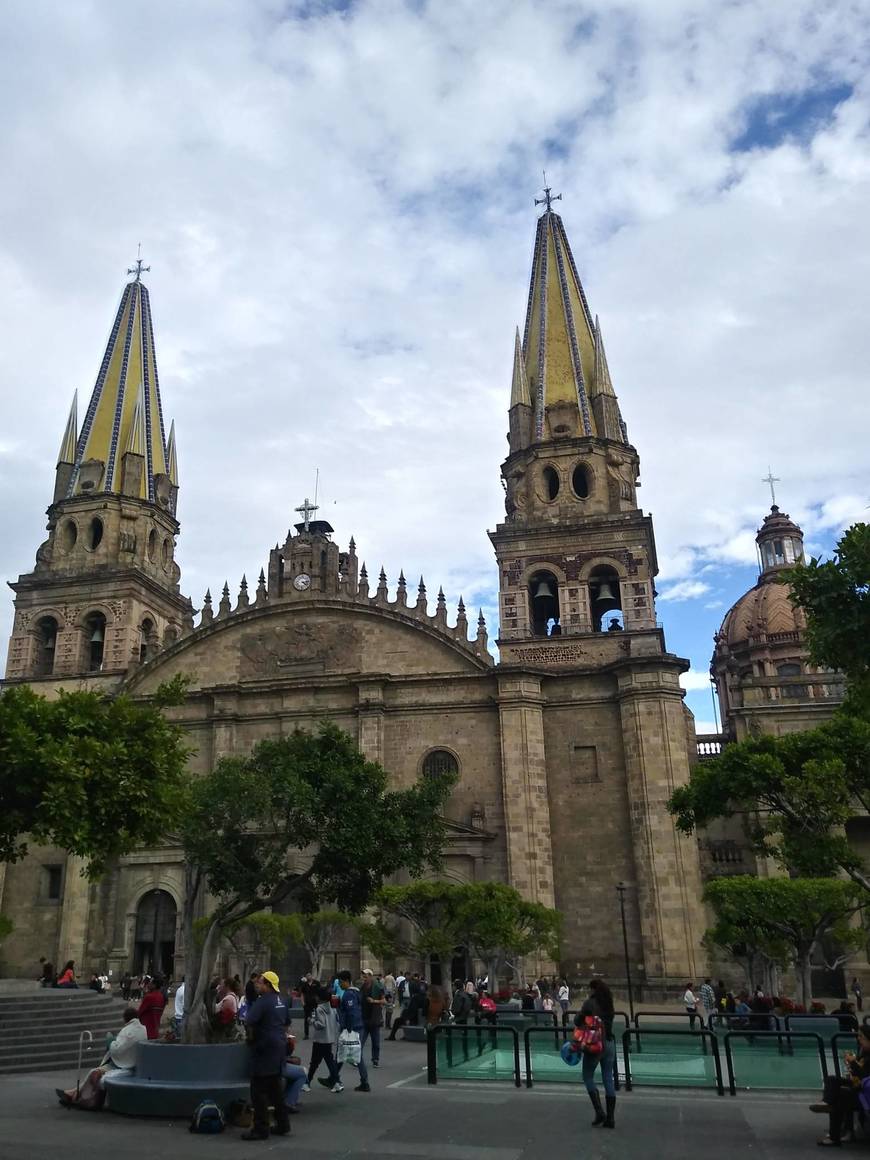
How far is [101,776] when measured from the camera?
48.0 feet

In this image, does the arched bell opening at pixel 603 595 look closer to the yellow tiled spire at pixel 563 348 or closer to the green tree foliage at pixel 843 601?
the yellow tiled spire at pixel 563 348

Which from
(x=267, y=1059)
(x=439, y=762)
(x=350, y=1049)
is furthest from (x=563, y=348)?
(x=267, y=1059)

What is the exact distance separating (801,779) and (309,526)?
79.1 ft

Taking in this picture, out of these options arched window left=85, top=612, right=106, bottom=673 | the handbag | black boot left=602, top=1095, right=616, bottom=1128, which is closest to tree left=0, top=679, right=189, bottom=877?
the handbag

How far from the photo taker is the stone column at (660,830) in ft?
95.5

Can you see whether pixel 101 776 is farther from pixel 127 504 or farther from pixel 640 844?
pixel 127 504

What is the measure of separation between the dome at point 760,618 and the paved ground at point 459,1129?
145ft

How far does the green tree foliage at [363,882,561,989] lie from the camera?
24.8 m

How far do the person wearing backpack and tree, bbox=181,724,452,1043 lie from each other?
5419mm

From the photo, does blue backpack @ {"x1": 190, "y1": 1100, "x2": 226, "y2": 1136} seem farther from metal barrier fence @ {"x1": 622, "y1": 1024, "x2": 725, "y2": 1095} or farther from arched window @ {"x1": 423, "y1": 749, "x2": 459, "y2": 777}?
arched window @ {"x1": 423, "y1": 749, "x2": 459, "y2": 777}

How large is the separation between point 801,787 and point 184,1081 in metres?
12.0

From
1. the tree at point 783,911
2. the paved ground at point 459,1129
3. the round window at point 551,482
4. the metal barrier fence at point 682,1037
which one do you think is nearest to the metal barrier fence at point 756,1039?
the metal barrier fence at point 682,1037

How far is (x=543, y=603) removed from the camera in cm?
3712

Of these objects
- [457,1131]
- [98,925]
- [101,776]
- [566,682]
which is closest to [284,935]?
[98,925]
